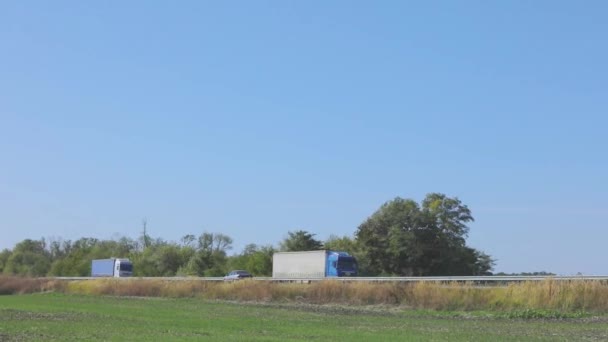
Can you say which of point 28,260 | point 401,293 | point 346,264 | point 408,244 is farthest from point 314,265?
point 28,260

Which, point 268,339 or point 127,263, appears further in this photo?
point 127,263

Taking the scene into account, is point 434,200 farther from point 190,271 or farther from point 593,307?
point 593,307

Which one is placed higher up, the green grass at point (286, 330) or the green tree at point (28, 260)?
the green tree at point (28, 260)

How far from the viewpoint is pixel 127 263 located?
4592 inches

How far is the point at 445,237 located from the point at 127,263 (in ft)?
164

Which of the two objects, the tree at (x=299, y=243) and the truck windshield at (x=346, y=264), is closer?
the truck windshield at (x=346, y=264)

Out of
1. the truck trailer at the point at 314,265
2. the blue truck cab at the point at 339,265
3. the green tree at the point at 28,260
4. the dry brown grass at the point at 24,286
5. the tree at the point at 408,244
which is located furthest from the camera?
the green tree at the point at 28,260

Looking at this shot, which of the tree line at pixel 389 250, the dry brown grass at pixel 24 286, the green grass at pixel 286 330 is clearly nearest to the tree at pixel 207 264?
the tree line at pixel 389 250

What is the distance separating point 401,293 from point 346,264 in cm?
3488

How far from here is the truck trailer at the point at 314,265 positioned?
83625mm

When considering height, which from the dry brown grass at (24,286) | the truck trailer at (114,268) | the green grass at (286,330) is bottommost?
the green grass at (286,330)

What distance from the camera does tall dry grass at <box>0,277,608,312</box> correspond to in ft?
134

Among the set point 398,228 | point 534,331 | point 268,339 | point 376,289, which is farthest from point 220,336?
point 398,228

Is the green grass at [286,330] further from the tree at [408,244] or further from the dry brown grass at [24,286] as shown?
the tree at [408,244]
